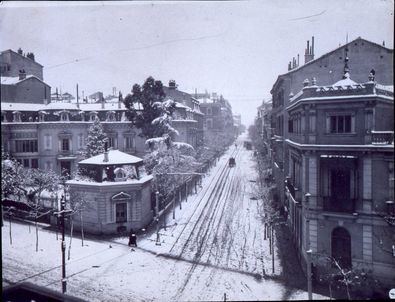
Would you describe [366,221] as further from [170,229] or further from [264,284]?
[170,229]

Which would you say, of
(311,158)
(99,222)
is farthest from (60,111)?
(311,158)

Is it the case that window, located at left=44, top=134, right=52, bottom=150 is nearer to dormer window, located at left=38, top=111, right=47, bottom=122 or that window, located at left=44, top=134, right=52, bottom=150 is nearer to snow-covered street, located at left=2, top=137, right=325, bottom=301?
dormer window, located at left=38, top=111, right=47, bottom=122

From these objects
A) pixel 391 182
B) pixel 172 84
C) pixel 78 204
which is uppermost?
pixel 172 84

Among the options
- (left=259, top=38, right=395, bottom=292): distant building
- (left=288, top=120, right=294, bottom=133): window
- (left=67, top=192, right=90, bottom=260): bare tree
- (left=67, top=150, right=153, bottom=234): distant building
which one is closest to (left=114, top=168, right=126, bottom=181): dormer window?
(left=67, top=150, right=153, bottom=234): distant building

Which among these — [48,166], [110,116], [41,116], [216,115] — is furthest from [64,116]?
[216,115]

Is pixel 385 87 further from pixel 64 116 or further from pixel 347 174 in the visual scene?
pixel 64 116

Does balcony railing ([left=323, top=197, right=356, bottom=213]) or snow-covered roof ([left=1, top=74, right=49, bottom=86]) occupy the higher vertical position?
snow-covered roof ([left=1, top=74, right=49, bottom=86])
